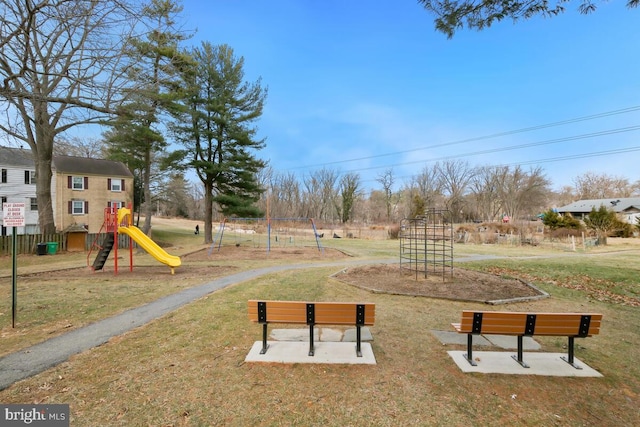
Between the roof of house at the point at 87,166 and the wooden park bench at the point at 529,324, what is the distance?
34.3 meters

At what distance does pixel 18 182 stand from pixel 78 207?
5458 mm

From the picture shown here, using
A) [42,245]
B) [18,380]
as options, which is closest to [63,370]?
[18,380]

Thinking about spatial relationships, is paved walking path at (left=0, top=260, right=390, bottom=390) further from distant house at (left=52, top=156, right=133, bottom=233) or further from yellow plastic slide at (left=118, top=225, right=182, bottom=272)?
distant house at (left=52, top=156, right=133, bottom=233)

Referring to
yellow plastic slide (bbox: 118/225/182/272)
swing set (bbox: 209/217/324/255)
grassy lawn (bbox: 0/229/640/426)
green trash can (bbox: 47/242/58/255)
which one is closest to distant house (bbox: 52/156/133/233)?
green trash can (bbox: 47/242/58/255)

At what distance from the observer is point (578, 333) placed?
12.6 feet

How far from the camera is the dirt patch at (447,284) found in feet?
25.4

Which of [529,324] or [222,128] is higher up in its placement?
[222,128]

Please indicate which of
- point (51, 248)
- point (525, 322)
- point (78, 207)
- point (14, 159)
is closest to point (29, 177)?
point (14, 159)

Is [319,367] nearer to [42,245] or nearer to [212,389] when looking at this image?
[212,389]

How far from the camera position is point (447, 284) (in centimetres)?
909

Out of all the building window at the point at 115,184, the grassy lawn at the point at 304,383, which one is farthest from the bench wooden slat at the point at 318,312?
the building window at the point at 115,184

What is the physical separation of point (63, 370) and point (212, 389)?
2104mm

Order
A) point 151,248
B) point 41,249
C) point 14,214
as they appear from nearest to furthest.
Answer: point 14,214, point 151,248, point 41,249

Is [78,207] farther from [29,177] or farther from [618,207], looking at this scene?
[618,207]
